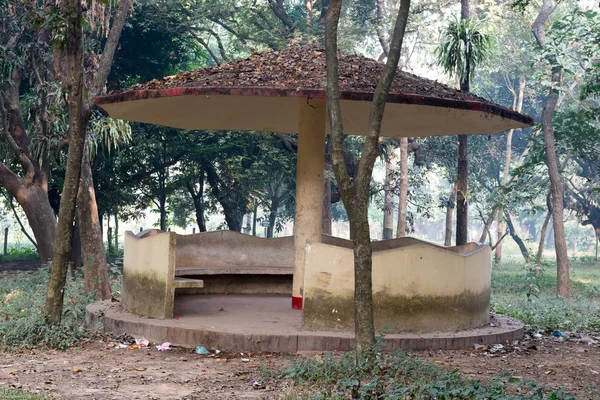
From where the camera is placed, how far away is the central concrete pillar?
31.4 feet

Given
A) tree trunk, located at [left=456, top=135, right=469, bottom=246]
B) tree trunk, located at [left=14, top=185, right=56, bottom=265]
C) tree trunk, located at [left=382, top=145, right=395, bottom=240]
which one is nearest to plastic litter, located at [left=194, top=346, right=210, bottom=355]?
tree trunk, located at [left=14, top=185, right=56, bottom=265]

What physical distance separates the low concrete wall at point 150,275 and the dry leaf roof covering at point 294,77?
1.76 m

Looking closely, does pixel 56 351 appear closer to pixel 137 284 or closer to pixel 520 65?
pixel 137 284

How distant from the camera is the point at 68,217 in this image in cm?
845

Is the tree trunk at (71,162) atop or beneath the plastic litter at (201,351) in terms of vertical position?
atop

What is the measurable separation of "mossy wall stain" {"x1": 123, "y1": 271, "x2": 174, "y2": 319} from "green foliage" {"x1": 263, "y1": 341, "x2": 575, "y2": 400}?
2.40 m

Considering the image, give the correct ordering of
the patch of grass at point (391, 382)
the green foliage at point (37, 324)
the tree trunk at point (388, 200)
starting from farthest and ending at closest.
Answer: the tree trunk at point (388, 200), the green foliage at point (37, 324), the patch of grass at point (391, 382)

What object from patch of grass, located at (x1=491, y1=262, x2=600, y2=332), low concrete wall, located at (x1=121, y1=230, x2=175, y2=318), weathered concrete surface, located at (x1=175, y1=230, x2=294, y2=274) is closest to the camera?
low concrete wall, located at (x1=121, y1=230, x2=175, y2=318)

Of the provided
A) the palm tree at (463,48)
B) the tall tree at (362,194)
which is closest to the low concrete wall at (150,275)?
the tall tree at (362,194)

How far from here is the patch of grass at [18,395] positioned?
5.37 metres

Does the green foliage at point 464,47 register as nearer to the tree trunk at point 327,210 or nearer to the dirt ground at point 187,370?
the tree trunk at point 327,210

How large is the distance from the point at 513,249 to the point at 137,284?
2517 inches

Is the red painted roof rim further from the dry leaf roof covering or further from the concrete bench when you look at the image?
the concrete bench

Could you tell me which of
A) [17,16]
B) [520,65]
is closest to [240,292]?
[17,16]
